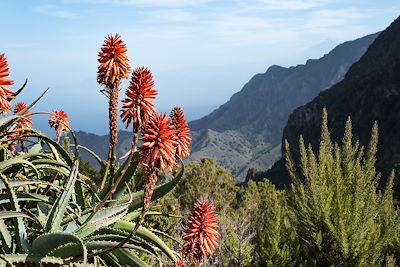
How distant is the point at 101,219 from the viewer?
285 cm

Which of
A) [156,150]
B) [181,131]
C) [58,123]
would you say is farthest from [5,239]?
[58,123]

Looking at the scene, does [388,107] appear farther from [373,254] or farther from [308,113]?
[373,254]

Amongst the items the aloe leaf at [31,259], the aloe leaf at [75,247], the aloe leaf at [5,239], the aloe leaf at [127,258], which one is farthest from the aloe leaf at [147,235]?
the aloe leaf at [5,239]

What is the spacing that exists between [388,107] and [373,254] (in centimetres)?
7597

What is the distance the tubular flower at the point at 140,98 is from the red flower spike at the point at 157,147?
0.50 m

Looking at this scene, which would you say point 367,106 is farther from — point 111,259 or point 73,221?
point 73,221

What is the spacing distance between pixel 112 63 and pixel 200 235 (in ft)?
4.23

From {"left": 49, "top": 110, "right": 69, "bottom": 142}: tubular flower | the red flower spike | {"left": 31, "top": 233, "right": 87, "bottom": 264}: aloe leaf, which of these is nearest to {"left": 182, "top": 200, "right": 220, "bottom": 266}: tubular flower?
the red flower spike

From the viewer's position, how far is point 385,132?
7444 centimetres

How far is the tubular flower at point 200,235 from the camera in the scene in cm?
271

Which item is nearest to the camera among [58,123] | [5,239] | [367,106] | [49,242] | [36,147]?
[49,242]

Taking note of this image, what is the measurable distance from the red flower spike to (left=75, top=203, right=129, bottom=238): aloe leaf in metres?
0.55

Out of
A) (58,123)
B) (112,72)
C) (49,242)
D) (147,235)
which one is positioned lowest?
(147,235)

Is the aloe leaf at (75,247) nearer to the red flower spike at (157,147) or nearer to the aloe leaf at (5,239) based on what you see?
the aloe leaf at (5,239)
